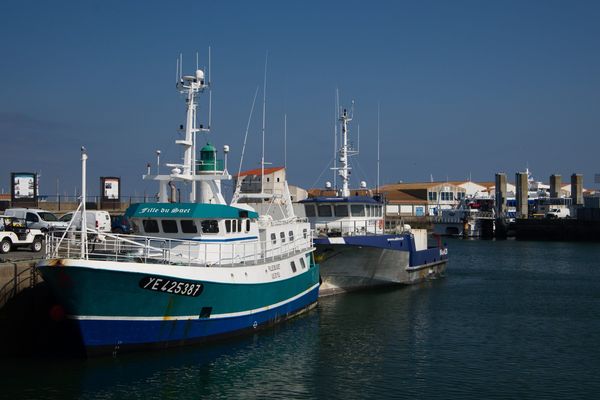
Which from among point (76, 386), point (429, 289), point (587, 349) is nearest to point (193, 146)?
point (76, 386)

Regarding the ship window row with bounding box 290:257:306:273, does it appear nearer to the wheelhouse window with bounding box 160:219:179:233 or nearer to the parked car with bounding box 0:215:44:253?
the wheelhouse window with bounding box 160:219:179:233

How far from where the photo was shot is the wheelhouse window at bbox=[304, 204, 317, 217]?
1556 inches

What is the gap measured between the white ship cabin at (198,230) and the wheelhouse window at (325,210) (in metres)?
13.8

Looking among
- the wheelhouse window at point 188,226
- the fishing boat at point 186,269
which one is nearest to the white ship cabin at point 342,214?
the fishing boat at point 186,269

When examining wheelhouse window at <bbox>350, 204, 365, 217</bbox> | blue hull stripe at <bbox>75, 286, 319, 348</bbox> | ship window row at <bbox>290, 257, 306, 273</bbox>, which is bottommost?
blue hull stripe at <bbox>75, 286, 319, 348</bbox>

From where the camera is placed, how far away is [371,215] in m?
39.8

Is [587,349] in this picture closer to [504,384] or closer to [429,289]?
[504,384]

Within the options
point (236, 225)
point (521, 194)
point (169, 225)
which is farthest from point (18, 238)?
point (521, 194)

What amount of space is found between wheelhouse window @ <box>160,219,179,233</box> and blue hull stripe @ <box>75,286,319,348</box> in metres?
3.66

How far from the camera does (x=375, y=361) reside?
74.0 ft

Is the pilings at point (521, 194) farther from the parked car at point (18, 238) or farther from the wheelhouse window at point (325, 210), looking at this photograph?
the parked car at point (18, 238)

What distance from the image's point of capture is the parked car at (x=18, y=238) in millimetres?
28953

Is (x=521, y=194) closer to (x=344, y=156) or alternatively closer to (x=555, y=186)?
(x=555, y=186)

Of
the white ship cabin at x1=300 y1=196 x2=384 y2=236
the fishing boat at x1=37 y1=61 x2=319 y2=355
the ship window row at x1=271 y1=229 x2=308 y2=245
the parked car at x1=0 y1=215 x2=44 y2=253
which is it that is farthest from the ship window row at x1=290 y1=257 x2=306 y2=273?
the parked car at x1=0 y1=215 x2=44 y2=253
